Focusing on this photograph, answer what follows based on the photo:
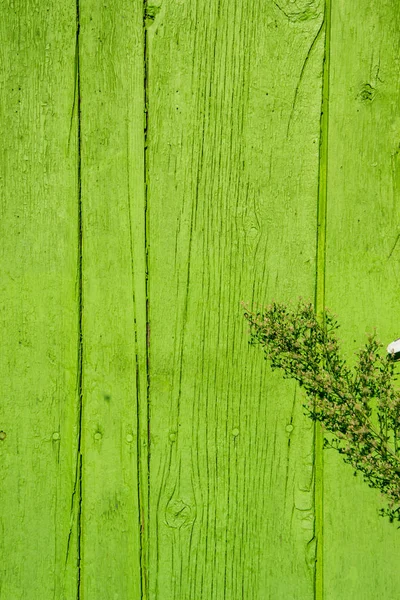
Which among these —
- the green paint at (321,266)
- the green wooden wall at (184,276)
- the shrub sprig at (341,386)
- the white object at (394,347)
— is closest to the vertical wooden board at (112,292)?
the green wooden wall at (184,276)

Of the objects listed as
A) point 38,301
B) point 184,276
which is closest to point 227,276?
point 184,276

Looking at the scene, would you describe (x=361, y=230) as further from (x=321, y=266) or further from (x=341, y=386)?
(x=341, y=386)

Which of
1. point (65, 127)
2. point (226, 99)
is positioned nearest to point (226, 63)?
point (226, 99)

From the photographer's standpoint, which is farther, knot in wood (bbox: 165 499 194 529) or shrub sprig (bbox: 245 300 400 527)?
knot in wood (bbox: 165 499 194 529)

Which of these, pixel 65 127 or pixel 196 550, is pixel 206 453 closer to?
pixel 196 550

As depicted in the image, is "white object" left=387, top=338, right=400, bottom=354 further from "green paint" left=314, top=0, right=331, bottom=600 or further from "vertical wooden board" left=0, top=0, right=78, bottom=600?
"vertical wooden board" left=0, top=0, right=78, bottom=600

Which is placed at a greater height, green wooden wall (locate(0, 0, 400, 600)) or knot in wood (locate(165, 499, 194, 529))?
green wooden wall (locate(0, 0, 400, 600))

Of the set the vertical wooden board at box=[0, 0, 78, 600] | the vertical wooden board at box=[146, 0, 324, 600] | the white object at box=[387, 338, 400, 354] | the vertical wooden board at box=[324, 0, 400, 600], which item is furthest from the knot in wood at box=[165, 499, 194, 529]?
the white object at box=[387, 338, 400, 354]
